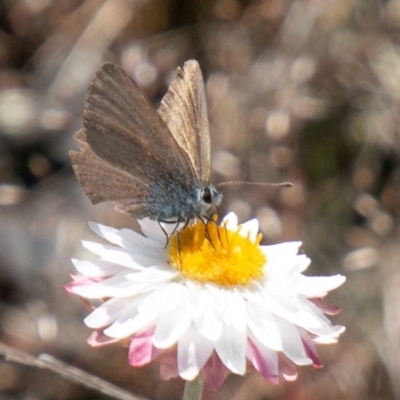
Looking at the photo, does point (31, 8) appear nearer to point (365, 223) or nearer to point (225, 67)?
Answer: point (225, 67)

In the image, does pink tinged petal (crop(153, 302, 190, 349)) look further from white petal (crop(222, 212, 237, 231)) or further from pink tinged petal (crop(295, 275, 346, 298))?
white petal (crop(222, 212, 237, 231))

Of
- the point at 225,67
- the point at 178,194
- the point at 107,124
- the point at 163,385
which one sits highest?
the point at 107,124

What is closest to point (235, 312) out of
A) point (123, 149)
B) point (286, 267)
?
point (286, 267)

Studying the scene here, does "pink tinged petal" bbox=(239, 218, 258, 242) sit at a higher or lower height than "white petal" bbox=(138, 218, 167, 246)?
lower

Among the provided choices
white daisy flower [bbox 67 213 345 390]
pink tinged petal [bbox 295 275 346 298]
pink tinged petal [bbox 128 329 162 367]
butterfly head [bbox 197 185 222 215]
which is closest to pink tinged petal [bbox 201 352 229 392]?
white daisy flower [bbox 67 213 345 390]

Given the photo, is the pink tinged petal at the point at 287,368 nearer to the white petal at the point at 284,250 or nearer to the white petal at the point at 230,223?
the white petal at the point at 284,250

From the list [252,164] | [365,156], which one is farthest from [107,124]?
[365,156]
